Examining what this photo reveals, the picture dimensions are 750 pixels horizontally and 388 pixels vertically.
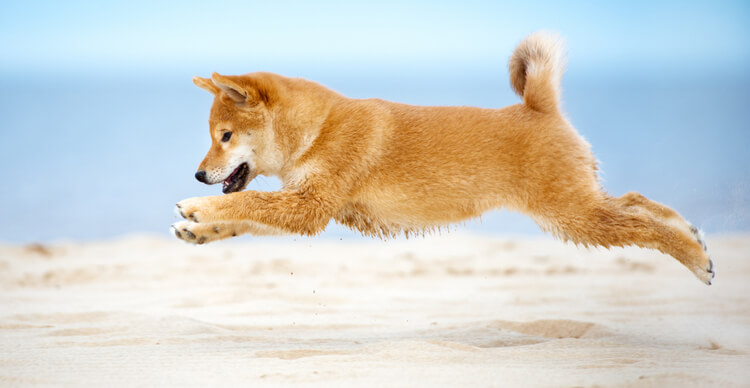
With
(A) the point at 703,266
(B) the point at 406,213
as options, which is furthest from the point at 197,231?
(A) the point at 703,266

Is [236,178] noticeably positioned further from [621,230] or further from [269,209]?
[621,230]

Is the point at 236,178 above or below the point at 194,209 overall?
above

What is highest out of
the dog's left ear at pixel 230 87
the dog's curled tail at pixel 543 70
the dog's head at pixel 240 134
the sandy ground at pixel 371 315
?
the dog's curled tail at pixel 543 70

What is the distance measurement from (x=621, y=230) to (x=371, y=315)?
7.80ft

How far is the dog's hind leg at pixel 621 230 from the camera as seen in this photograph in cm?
372

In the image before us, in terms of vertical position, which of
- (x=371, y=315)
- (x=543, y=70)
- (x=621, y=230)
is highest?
(x=543, y=70)

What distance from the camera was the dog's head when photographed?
12.5ft

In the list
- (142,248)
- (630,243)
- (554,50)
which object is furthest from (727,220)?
(142,248)

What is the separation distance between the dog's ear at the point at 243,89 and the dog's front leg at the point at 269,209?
19.4 inches

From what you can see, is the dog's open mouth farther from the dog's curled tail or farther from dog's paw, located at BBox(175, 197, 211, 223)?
the dog's curled tail

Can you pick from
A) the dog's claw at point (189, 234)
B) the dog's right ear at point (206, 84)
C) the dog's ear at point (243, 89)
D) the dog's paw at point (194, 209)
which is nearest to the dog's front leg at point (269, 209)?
the dog's paw at point (194, 209)

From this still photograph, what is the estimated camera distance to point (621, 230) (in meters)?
3.72

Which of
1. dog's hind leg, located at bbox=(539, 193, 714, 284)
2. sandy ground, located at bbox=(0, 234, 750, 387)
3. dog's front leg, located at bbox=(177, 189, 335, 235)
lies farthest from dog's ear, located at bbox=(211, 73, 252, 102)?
dog's hind leg, located at bbox=(539, 193, 714, 284)

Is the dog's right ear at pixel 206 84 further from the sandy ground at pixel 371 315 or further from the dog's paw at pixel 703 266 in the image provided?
the dog's paw at pixel 703 266
